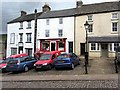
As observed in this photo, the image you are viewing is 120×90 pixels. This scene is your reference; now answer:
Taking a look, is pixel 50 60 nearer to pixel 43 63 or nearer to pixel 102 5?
pixel 43 63

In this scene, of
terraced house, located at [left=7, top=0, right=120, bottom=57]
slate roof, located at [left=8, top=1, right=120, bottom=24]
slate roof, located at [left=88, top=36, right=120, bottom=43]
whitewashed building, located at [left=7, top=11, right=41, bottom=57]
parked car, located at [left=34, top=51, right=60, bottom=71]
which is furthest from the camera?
whitewashed building, located at [left=7, top=11, right=41, bottom=57]

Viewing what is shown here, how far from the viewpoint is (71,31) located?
31016mm

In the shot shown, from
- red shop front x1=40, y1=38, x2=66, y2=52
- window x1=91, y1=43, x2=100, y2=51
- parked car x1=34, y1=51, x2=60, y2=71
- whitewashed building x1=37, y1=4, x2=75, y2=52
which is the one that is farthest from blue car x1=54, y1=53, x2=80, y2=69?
red shop front x1=40, y1=38, x2=66, y2=52

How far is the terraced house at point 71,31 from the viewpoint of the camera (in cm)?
2853

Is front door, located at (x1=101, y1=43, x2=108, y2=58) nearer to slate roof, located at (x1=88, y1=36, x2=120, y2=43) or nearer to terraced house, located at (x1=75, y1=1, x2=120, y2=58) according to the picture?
terraced house, located at (x1=75, y1=1, x2=120, y2=58)

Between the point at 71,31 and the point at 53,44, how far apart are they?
4150 millimetres

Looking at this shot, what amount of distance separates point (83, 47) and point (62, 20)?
586 cm

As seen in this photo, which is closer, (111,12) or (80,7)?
(111,12)

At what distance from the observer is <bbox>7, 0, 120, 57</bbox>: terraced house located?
2853 cm

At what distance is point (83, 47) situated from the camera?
99.5 feet

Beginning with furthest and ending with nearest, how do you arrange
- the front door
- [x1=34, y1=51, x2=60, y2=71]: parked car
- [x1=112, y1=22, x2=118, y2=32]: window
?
the front door, [x1=112, y1=22, x2=118, y2=32]: window, [x1=34, y1=51, x2=60, y2=71]: parked car

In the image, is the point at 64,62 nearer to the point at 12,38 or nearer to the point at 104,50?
the point at 104,50

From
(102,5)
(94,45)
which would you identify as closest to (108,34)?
(94,45)

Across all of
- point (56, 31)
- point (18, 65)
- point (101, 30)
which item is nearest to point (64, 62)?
point (18, 65)
